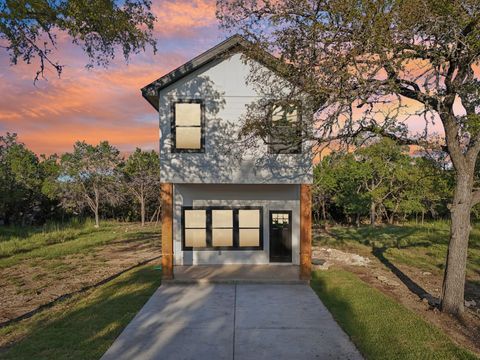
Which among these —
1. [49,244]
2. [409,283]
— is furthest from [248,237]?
[49,244]

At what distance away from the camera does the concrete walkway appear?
6582 millimetres

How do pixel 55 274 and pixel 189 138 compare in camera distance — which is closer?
pixel 189 138

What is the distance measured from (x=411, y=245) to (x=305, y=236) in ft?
33.5

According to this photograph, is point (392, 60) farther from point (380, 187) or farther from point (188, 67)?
point (380, 187)

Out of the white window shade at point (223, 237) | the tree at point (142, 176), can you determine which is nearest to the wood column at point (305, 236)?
the white window shade at point (223, 237)

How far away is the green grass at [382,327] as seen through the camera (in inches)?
259

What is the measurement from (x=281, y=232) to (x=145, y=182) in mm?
22018

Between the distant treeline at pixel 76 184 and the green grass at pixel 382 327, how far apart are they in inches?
995

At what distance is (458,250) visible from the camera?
8.97 meters

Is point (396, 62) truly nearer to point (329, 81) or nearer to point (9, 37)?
point (329, 81)

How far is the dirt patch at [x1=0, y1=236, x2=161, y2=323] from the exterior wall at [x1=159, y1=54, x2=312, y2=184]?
450 cm

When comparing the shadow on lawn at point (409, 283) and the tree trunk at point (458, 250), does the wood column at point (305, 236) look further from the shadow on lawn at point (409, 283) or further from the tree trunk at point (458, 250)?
the tree trunk at point (458, 250)

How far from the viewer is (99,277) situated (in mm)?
12930

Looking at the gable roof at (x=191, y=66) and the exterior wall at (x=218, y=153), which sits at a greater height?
the gable roof at (x=191, y=66)
